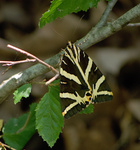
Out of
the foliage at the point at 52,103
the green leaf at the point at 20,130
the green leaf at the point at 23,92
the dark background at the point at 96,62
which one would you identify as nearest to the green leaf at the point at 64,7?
the foliage at the point at 52,103

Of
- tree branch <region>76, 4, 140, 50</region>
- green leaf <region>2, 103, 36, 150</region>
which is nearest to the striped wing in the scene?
tree branch <region>76, 4, 140, 50</region>

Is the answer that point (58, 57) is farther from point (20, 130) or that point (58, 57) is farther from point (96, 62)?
point (96, 62)

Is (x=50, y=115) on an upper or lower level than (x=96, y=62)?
lower

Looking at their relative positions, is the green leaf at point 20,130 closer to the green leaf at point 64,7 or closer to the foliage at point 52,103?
the foliage at point 52,103

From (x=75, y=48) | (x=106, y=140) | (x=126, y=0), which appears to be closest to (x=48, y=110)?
(x=75, y=48)

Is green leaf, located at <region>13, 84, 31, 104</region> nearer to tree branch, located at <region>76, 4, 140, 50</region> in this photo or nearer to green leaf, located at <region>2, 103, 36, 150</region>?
tree branch, located at <region>76, 4, 140, 50</region>

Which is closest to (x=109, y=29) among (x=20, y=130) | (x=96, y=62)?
Answer: (x=20, y=130)
